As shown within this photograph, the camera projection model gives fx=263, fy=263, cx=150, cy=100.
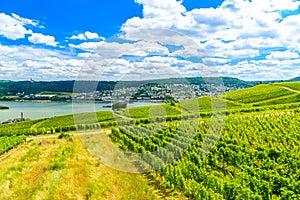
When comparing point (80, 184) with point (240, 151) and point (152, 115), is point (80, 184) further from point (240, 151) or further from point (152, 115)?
point (152, 115)

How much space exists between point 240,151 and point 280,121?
15.8 m

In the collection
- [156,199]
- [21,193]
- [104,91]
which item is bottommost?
[156,199]

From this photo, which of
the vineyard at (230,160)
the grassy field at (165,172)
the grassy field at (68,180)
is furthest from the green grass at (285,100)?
the grassy field at (68,180)

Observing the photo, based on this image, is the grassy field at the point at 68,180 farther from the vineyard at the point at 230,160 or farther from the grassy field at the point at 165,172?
the vineyard at the point at 230,160

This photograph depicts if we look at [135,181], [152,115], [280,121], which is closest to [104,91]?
[135,181]

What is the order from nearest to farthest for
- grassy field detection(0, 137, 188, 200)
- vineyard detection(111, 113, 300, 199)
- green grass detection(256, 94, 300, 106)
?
grassy field detection(0, 137, 188, 200), vineyard detection(111, 113, 300, 199), green grass detection(256, 94, 300, 106)

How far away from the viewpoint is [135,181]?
55.9 feet

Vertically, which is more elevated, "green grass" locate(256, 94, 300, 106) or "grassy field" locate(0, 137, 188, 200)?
"green grass" locate(256, 94, 300, 106)

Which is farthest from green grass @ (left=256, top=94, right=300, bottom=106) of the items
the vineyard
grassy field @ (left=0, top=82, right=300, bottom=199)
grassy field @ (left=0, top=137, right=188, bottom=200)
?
grassy field @ (left=0, top=137, right=188, bottom=200)

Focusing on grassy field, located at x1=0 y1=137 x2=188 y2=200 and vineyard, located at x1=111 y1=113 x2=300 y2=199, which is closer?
grassy field, located at x1=0 y1=137 x2=188 y2=200

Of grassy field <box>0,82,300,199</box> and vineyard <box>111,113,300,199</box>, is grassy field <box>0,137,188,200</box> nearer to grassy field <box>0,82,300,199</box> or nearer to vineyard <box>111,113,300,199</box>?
grassy field <box>0,82,300,199</box>

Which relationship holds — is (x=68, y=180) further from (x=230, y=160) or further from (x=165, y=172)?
(x=230, y=160)

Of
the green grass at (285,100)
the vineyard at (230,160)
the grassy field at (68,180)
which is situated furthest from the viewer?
the green grass at (285,100)

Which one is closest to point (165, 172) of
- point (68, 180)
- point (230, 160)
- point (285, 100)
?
point (230, 160)
